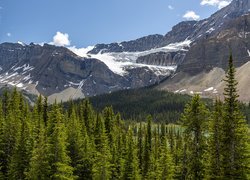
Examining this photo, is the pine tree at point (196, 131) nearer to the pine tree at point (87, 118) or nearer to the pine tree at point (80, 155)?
the pine tree at point (80, 155)

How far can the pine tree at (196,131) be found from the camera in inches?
1587

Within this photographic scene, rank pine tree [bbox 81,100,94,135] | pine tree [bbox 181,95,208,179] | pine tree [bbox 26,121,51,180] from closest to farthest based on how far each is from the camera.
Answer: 1. pine tree [bbox 181,95,208,179]
2. pine tree [bbox 26,121,51,180]
3. pine tree [bbox 81,100,94,135]

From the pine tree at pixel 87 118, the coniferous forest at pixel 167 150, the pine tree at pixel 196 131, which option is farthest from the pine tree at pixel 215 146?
the pine tree at pixel 87 118

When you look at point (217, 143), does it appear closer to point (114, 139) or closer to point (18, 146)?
point (18, 146)

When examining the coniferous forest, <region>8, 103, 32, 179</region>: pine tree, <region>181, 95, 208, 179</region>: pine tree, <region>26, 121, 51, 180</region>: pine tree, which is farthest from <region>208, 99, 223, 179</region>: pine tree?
<region>8, 103, 32, 179</region>: pine tree

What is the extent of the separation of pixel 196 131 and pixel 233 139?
5957mm

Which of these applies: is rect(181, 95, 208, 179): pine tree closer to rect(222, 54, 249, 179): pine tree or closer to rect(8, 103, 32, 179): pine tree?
rect(222, 54, 249, 179): pine tree

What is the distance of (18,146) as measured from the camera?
5491 centimetres

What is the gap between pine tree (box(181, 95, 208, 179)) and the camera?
40.3 meters

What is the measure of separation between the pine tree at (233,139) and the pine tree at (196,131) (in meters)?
4.80

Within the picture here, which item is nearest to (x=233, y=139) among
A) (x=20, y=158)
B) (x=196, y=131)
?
(x=196, y=131)

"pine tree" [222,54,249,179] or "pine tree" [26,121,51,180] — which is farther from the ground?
"pine tree" [222,54,249,179]

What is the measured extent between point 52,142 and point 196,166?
16844 mm

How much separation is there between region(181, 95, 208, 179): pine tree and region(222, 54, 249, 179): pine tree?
4.80 m
